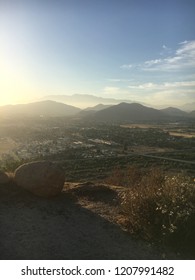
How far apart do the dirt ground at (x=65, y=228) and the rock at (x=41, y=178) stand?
0.22 metres

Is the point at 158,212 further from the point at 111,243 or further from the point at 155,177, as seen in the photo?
the point at 155,177

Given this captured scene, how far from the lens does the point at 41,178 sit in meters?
12.0

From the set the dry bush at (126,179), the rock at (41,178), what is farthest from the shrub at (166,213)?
the dry bush at (126,179)

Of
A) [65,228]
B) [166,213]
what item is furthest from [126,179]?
[65,228]

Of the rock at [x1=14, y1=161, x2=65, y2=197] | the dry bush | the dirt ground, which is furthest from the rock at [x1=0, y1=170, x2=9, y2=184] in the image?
the dry bush

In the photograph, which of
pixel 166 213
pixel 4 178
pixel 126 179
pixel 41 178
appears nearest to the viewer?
pixel 166 213

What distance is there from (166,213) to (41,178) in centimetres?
420

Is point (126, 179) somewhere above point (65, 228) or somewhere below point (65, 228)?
below

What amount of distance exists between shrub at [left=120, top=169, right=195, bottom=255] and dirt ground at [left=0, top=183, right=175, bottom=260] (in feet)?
1.52

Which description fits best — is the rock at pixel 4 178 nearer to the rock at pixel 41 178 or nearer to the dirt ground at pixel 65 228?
the dirt ground at pixel 65 228

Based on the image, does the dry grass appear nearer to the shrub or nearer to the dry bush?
the shrub

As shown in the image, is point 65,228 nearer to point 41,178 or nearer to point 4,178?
point 41,178

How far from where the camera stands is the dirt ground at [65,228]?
854cm

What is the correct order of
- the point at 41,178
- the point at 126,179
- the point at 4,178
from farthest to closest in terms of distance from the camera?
1. the point at 126,179
2. the point at 4,178
3. the point at 41,178
